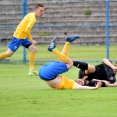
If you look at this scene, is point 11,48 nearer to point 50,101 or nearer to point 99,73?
point 99,73

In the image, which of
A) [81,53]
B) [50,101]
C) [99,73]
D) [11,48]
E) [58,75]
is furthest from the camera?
[81,53]

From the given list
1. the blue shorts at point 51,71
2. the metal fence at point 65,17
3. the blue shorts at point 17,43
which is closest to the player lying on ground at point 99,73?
the blue shorts at point 51,71

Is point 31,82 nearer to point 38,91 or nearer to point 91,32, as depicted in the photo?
point 38,91

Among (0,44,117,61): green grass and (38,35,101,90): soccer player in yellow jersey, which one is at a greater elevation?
(38,35,101,90): soccer player in yellow jersey

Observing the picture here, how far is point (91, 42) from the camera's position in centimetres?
3002

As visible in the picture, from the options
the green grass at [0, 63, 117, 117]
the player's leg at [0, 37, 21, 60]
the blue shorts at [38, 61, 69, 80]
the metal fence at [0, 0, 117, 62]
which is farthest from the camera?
the metal fence at [0, 0, 117, 62]

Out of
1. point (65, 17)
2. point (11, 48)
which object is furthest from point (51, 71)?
point (65, 17)

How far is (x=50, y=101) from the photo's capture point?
42.8 ft

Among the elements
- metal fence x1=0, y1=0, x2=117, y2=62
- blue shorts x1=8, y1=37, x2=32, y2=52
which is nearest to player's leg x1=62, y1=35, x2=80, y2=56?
blue shorts x1=8, y1=37, x2=32, y2=52

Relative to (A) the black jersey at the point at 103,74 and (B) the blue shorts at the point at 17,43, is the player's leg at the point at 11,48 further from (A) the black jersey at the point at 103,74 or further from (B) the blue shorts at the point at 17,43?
(A) the black jersey at the point at 103,74

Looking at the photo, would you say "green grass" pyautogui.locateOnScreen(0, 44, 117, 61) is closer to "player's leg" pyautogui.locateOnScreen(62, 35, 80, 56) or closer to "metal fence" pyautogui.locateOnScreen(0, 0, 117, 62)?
"metal fence" pyautogui.locateOnScreen(0, 0, 117, 62)

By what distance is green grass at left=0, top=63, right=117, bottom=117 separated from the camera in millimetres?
11602

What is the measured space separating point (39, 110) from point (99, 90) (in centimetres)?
299

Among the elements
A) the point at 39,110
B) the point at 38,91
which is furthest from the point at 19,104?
the point at 38,91
